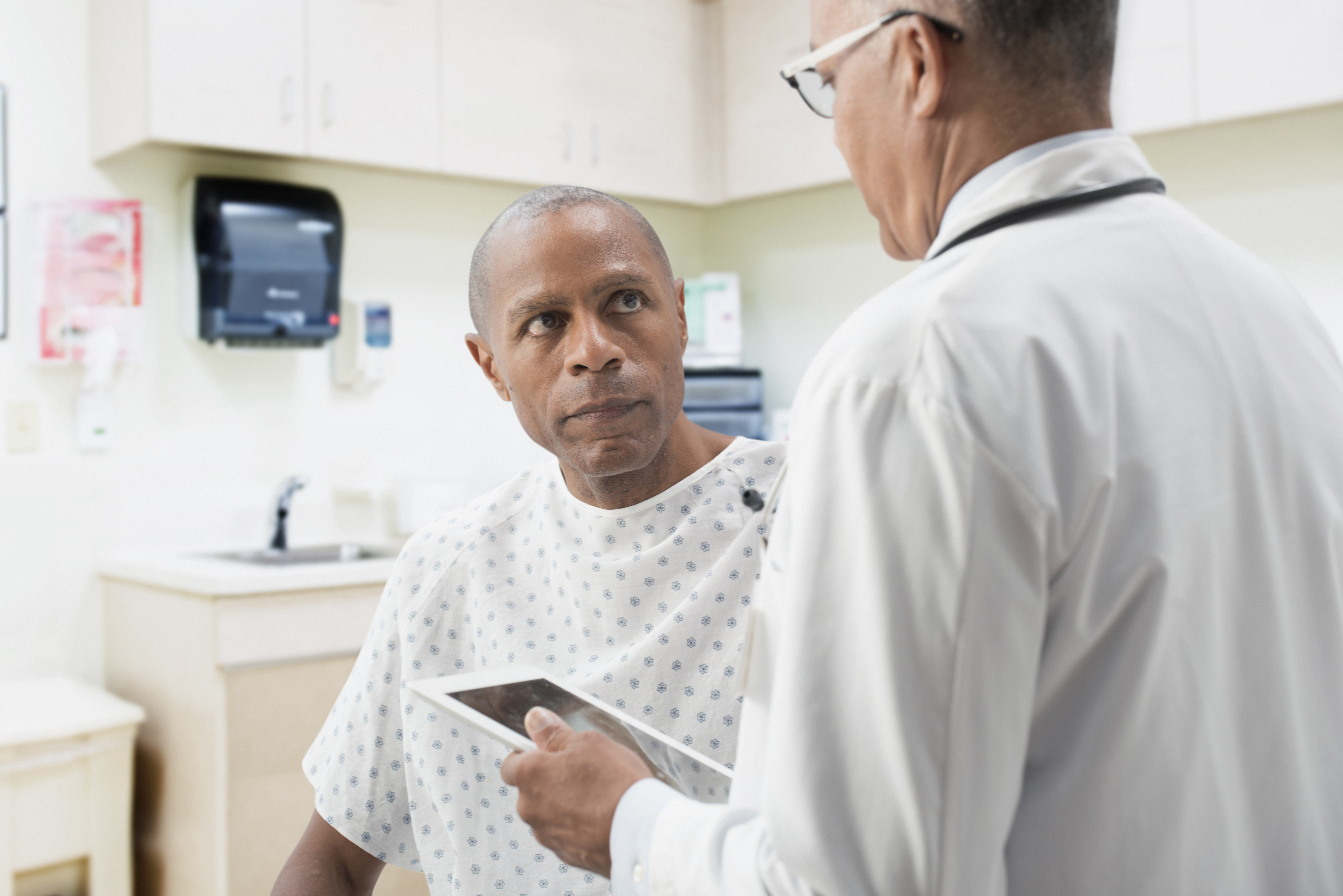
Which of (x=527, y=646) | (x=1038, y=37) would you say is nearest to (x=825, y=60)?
(x=1038, y=37)

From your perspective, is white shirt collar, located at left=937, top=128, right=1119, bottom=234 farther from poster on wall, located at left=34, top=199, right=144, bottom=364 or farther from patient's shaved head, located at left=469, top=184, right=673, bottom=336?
poster on wall, located at left=34, top=199, right=144, bottom=364

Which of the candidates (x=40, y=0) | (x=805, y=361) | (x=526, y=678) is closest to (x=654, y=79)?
(x=805, y=361)

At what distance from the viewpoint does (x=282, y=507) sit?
2729 mm

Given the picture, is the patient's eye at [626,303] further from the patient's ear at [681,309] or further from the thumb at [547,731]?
the thumb at [547,731]

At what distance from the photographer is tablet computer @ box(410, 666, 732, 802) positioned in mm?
800

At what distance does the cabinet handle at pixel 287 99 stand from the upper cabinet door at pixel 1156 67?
191 centimetres

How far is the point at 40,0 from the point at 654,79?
1.64 meters

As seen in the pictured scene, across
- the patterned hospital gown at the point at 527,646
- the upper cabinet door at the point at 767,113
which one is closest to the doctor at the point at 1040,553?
the patterned hospital gown at the point at 527,646

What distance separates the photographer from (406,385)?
123 inches

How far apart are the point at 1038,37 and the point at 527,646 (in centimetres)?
84

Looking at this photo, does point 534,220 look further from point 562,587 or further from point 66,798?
point 66,798

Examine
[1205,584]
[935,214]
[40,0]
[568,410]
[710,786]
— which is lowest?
[710,786]

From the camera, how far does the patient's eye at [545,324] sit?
1.21 m

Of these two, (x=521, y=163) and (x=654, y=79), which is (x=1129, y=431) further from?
(x=654, y=79)
